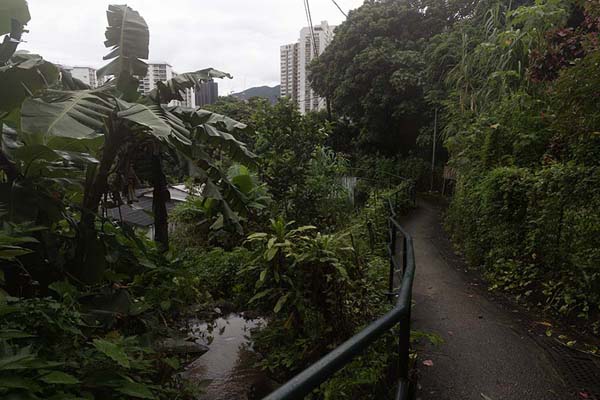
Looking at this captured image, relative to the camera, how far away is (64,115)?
2432mm

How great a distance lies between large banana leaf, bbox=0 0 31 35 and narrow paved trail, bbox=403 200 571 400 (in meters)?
3.93

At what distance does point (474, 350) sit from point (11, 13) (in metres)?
4.50

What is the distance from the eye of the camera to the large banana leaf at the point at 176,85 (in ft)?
12.9

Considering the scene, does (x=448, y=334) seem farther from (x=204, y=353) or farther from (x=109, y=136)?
(x=109, y=136)

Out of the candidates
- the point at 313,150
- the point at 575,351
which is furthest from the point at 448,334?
the point at 313,150

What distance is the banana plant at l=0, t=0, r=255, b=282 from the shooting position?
2598 millimetres

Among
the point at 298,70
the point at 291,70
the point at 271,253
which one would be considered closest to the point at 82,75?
the point at 271,253

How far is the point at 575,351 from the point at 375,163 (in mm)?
15657

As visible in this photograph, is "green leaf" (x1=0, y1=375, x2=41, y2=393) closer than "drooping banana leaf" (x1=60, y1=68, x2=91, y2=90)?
Yes

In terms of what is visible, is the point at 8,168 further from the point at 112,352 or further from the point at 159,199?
the point at 112,352

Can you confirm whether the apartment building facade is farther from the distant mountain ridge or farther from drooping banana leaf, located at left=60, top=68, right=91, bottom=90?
the distant mountain ridge

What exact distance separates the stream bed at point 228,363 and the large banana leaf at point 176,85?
8.31ft

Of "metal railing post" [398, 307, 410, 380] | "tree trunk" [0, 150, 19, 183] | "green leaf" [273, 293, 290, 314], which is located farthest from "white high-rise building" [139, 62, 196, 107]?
"metal railing post" [398, 307, 410, 380]

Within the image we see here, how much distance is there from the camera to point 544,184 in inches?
179
